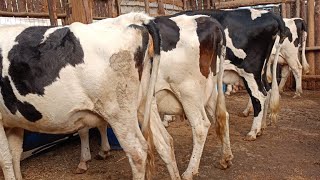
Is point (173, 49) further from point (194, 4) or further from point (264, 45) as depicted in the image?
point (194, 4)

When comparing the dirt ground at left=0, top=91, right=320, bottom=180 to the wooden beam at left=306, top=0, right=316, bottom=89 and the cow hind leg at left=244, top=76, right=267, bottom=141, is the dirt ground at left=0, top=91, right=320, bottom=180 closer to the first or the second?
the cow hind leg at left=244, top=76, right=267, bottom=141

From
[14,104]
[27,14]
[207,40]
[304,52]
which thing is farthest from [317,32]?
[14,104]

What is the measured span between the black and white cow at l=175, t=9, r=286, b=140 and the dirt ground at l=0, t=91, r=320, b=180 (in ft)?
1.58

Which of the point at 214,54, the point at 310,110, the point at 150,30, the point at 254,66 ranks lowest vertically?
the point at 310,110

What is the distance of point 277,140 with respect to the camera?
551cm

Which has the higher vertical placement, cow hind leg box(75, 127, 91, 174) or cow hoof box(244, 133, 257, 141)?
cow hind leg box(75, 127, 91, 174)

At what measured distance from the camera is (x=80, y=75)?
2973mm

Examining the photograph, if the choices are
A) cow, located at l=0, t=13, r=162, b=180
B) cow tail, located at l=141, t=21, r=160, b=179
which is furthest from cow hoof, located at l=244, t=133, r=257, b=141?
cow, located at l=0, t=13, r=162, b=180

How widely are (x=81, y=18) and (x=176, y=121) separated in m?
2.77

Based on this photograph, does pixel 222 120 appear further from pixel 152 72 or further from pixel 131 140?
pixel 131 140

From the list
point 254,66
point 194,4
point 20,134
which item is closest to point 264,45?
point 254,66

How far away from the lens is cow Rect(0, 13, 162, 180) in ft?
9.80

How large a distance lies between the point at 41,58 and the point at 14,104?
1.66 feet

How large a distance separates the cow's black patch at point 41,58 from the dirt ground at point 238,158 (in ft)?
5.68
